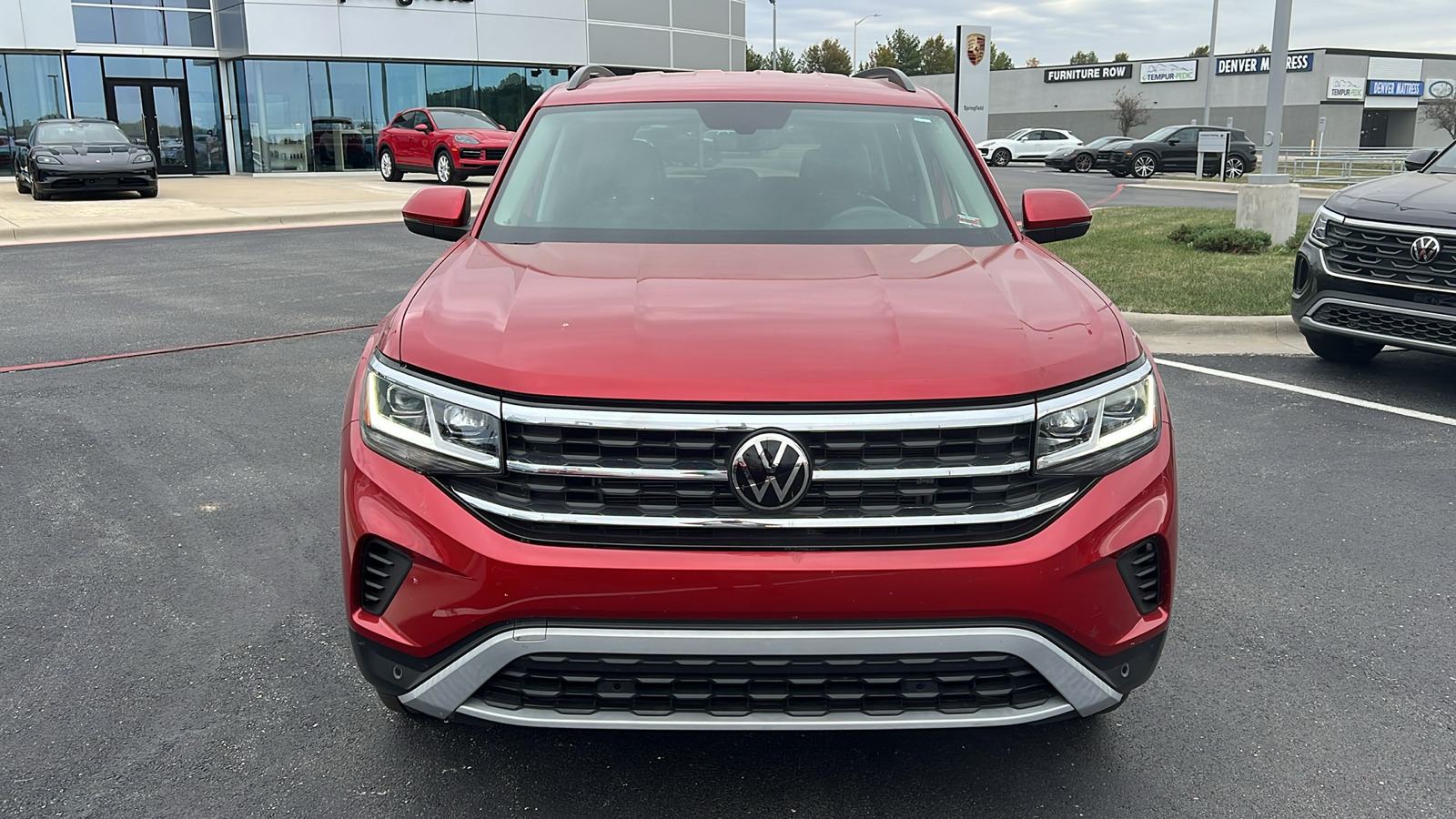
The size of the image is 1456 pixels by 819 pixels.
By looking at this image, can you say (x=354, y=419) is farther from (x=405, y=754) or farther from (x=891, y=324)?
(x=891, y=324)

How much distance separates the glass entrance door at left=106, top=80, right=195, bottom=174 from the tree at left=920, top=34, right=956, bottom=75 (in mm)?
90605

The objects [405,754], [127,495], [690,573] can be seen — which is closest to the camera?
[690,573]

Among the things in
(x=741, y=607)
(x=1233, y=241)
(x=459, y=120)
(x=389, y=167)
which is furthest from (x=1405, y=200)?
(x=389, y=167)

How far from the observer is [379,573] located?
247 centimetres

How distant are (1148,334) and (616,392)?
7.22m

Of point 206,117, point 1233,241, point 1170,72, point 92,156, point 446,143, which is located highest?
point 1170,72

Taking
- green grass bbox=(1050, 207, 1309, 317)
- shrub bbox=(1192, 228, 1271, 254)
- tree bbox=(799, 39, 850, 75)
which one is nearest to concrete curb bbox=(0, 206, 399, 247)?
green grass bbox=(1050, 207, 1309, 317)

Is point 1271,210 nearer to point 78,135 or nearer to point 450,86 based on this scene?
point 78,135

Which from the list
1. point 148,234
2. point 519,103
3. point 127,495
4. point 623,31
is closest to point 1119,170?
point 623,31

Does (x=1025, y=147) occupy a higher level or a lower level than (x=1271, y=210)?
higher

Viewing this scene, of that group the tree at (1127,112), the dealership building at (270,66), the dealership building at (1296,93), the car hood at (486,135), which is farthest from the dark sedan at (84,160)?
the dealership building at (1296,93)

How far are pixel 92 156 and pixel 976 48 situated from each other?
3735 centimetres

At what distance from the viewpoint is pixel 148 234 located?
1614cm

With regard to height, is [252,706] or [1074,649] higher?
[1074,649]
